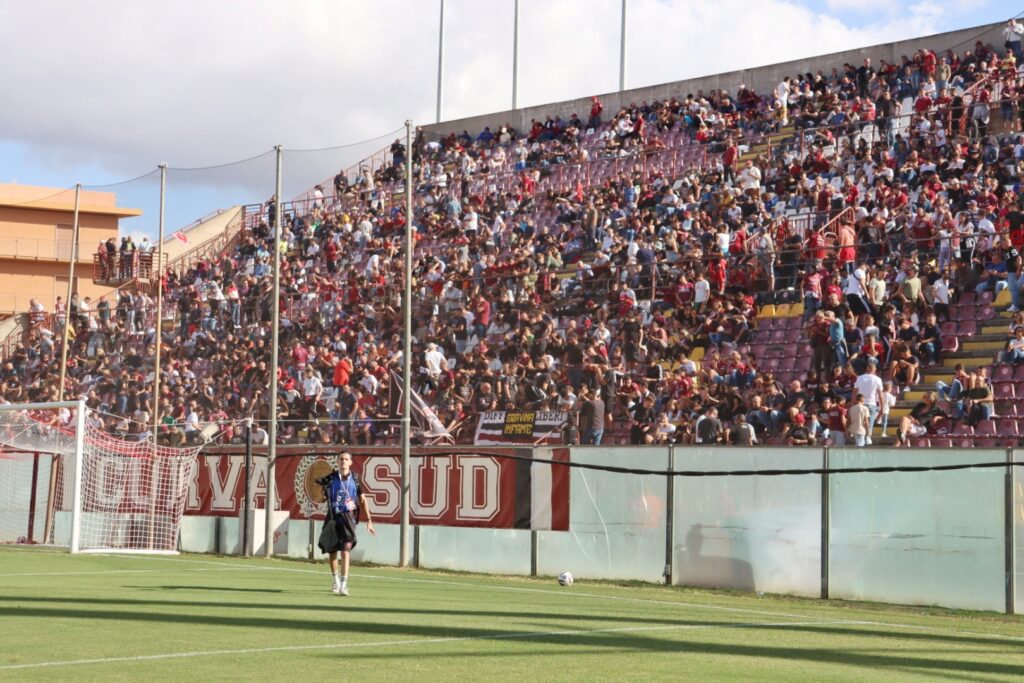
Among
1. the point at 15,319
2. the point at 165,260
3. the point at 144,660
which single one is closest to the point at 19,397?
the point at 15,319

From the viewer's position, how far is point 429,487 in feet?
84.2

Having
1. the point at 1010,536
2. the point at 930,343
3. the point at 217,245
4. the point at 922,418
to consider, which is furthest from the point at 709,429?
the point at 217,245

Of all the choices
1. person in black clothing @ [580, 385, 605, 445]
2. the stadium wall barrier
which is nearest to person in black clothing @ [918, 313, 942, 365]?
the stadium wall barrier

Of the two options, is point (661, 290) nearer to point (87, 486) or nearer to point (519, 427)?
point (519, 427)

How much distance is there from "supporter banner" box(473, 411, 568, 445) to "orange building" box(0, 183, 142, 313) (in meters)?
37.7

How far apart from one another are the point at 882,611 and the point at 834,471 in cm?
205

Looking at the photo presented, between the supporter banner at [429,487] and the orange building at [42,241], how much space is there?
36.5 meters

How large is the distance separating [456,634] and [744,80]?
3191cm

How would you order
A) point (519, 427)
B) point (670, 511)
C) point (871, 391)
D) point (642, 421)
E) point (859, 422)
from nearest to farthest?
point (670, 511), point (859, 422), point (871, 391), point (642, 421), point (519, 427)

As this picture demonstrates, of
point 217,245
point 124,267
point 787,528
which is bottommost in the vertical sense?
→ point 787,528

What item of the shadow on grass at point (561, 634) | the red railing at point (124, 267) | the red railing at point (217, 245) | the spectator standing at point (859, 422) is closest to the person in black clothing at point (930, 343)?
the spectator standing at point (859, 422)

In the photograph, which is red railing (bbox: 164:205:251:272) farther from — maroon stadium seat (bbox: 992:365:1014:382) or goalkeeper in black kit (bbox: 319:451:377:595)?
goalkeeper in black kit (bbox: 319:451:377:595)

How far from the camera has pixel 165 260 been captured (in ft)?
172

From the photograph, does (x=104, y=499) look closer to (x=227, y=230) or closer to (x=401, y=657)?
(x=401, y=657)
